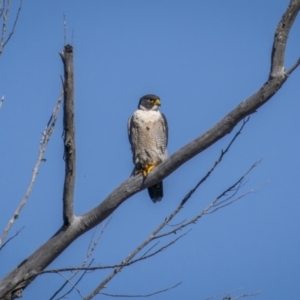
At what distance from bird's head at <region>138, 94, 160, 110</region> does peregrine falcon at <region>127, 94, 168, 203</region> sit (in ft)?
0.13

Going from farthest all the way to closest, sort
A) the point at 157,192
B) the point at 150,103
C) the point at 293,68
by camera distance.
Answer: the point at 150,103 → the point at 157,192 → the point at 293,68

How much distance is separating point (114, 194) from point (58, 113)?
581 mm

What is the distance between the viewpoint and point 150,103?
6.18m

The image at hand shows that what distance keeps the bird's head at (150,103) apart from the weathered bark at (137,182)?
2697 millimetres

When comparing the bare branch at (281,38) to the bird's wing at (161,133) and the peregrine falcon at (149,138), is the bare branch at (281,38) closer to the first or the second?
the peregrine falcon at (149,138)

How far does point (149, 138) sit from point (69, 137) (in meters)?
2.59

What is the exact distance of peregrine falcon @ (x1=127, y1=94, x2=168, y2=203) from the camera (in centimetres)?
560

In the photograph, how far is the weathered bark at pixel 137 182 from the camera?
3.08 meters

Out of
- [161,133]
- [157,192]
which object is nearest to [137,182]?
[157,192]

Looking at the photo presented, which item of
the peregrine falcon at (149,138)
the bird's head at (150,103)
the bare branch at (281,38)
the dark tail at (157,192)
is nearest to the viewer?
the bare branch at (281,38)

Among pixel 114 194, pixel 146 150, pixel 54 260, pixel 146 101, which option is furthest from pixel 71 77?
pixel 146 101

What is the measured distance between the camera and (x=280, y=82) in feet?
10.00

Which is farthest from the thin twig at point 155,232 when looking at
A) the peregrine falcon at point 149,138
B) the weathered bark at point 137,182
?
the peregrine falcon at point 149,138

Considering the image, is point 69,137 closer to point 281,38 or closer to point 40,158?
point 40,158
